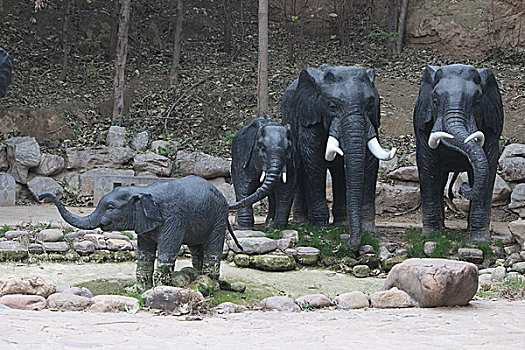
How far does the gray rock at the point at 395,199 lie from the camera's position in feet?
46.0

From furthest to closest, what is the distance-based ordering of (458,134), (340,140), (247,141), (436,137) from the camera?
1. (247,141)
2. (340,140)
3. (436,137)
4. (458,134)

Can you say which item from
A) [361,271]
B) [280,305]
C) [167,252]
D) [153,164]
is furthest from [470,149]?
[153,164]

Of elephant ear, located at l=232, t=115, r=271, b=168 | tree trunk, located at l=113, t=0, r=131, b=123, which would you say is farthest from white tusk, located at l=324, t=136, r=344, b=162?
tree trunk, located at l=113, t=0, r=131, b=123

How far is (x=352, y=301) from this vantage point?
6.36 meters

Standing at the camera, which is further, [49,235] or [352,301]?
[49,235]

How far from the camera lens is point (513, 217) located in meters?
13.3

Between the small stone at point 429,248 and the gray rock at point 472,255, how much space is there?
0.36 meters

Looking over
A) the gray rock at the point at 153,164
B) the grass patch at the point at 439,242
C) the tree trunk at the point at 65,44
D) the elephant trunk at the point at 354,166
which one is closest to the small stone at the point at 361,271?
the elephant trunk at the point at 354,166

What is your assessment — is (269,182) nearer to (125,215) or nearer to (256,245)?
(256,245)

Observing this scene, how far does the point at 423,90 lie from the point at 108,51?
48.8 ft

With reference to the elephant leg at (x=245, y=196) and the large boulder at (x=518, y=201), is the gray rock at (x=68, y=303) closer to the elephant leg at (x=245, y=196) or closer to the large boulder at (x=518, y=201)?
the elephant leg at (x=245, y=196)

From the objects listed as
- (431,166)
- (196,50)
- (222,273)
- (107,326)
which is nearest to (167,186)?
(222,273)

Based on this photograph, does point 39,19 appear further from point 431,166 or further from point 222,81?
point 431,166

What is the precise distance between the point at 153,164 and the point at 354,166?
24.5ft
